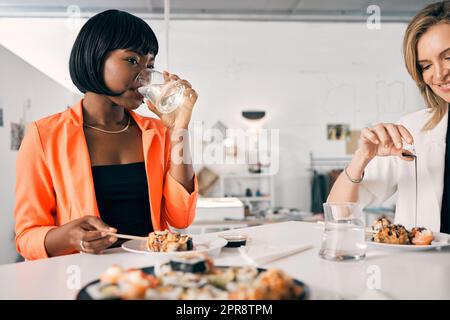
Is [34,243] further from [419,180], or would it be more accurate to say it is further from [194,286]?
[419,180]

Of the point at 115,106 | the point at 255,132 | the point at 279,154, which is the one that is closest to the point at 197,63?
the point at 255,132

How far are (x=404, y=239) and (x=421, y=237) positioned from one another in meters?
0.03

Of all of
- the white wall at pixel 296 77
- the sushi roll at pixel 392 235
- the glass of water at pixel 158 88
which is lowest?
the sushi roll at pixel 392 235

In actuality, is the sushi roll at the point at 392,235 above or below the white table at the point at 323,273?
above

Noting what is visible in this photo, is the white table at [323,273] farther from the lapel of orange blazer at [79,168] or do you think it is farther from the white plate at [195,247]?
the lapel of orange blazer at [79,168]

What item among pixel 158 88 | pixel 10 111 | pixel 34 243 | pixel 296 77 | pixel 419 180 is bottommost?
pixel 34 243

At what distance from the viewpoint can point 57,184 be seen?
3.49 ft

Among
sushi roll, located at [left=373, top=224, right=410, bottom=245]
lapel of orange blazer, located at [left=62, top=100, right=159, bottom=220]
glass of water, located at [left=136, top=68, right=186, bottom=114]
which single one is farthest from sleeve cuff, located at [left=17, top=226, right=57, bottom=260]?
sushi roll, located at [left=373, top=224, right=410, bottom=245]

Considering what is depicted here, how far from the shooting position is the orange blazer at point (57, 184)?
998 millimetres

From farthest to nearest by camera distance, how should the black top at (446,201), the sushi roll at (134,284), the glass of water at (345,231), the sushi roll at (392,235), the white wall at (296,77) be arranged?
1. the white wall at (296,77)
2. the black top at (446,201)
3. the sushi roll at (392,235)
4. the glass of water at (345,231)
5. the sushi roll at (134,284)

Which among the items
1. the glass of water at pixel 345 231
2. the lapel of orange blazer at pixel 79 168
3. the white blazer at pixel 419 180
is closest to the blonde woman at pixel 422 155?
the white blazer at pixel 419 180

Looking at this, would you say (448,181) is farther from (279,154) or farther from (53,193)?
(279,154)

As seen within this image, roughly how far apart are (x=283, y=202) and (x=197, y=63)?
1.92m

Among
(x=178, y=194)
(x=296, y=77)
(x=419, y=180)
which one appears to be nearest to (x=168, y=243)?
(x=178, y=194)
